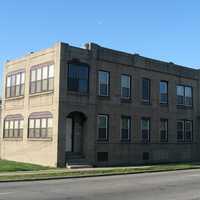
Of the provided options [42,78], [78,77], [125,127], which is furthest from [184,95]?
[42,78]

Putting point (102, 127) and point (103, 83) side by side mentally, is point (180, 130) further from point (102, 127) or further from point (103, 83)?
point (103, 83)

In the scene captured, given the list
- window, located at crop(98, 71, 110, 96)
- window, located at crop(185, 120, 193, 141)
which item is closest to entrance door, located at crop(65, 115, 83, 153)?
window, located at crop(98, 71, 110, 96)

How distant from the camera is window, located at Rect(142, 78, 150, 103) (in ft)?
111

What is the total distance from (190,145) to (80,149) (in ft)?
42.9

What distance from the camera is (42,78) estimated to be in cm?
2983

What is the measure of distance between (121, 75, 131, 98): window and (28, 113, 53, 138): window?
6725 mm

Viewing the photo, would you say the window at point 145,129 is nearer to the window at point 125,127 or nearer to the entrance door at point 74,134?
the window at point 125,127

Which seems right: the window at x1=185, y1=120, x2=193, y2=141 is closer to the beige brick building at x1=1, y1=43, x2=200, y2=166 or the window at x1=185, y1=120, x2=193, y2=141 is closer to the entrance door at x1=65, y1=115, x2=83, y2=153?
the beige brick building at x1=1, y1=43, x2=200, y2=166

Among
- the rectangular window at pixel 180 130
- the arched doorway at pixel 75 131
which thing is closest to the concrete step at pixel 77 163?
the arched doorway at pixel 75 131

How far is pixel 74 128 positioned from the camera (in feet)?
96.7

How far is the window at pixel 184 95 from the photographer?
37312mm

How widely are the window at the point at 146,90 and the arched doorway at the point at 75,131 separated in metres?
6.76

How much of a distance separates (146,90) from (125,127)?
4.08 metres

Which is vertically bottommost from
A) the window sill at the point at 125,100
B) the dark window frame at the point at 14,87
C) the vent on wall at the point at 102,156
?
the vent on wall at the point at 102,156
